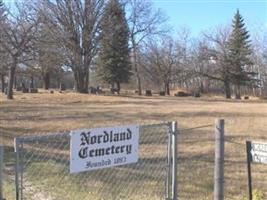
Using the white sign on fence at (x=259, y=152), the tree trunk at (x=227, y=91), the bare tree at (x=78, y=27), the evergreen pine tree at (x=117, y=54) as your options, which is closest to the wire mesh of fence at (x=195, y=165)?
the white sign on fence at (x=259, y=152)

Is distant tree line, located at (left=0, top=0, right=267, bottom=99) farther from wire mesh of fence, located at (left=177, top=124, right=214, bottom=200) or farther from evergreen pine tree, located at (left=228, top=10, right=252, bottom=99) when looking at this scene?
wire mesh of fence, located at (left=177, top=124, right=214, bottom=200)

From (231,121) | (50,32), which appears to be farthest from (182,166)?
(50,32)

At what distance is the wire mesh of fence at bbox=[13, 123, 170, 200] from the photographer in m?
8.84

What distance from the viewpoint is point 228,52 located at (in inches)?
2689

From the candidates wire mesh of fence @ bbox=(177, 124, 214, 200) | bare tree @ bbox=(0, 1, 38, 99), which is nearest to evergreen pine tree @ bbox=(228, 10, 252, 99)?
bare tree @ bbox=(0, 1, 38, 99)

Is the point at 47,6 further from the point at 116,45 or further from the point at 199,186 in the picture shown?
the point at 199,186

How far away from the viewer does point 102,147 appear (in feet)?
18.6

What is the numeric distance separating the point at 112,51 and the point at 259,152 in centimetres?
5359

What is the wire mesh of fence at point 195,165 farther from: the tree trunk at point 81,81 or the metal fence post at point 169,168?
the tree trunk at point 81,81

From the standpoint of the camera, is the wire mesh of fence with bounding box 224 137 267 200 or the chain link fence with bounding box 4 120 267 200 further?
the wire mesh of fence with bounding box 224 137 267 200

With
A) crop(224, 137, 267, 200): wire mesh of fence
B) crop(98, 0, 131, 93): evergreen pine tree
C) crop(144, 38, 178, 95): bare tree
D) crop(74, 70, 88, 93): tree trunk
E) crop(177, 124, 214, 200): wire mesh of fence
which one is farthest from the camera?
A: crop(144, 38, 178, 95): bare tree

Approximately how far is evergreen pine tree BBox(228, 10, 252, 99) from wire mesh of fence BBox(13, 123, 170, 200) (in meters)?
55.1

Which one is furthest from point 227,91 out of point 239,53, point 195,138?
point 195,138

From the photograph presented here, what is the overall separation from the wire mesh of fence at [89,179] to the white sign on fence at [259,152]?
1.27 m
